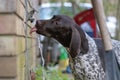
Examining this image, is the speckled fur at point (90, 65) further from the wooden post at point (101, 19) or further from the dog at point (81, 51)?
the wooden post at point (101, 19)

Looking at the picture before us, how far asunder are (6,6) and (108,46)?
1.12 m

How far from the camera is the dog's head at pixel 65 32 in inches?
161

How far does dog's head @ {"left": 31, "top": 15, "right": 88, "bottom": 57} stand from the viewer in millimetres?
4098

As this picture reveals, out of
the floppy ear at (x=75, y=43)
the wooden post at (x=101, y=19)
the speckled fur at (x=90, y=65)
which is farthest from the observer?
the speckled fur at (x=90, y=65)

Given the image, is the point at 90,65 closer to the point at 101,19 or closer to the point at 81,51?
the point at 81,51

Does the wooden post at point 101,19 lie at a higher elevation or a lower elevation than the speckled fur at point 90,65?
higher

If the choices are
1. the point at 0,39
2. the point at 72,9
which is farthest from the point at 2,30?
the point at 72,9

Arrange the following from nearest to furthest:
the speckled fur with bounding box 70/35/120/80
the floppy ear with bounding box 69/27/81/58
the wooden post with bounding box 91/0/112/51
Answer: the wooden post with bounding box 91/0/112/51
the floppy ear with bounding box 69/27/81/58
the speckled fur with bounding box 70/35/120/80

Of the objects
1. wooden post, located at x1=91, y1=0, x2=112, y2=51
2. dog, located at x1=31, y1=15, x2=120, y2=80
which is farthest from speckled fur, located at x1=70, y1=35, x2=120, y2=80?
wooden post, located at x1=91, y1=0, x2=112, y2=51

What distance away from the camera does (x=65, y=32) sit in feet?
13.9

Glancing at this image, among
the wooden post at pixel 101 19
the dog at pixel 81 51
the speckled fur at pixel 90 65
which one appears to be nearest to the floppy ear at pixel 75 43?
the dog at pixel 81 51

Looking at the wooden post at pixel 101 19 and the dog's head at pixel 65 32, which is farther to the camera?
the dog's head at pixel 65 32

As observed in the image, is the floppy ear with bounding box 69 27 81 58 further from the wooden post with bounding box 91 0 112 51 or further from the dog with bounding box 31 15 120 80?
the wooden post with bounding box 91 0 112 51

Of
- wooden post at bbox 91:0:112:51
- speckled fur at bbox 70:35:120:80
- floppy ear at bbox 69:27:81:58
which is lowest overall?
speckled fur at bbox 70:35:120:80
